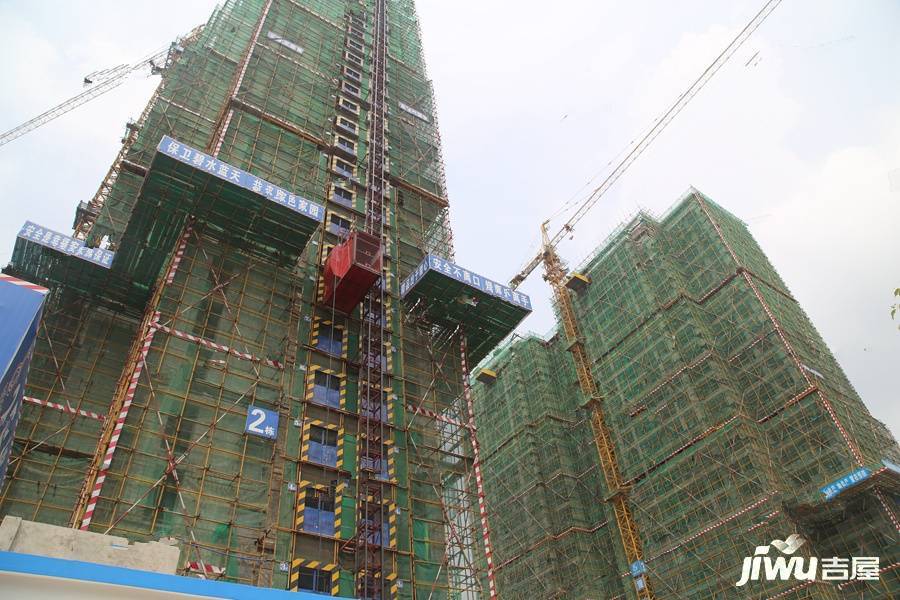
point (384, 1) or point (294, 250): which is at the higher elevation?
point (384, 1)

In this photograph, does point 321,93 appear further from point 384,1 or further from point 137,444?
point 137,444

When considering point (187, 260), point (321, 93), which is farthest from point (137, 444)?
point (321, 93)

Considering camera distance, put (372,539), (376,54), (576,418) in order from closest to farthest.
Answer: (372,539), (376,54), (576,418)

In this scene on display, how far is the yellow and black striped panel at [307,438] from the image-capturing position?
21406 mm

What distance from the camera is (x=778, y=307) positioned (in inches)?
1483

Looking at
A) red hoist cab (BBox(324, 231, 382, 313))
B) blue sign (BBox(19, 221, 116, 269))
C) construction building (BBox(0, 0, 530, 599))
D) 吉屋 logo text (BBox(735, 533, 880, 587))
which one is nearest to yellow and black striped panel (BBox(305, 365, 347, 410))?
construction building (BBox(0, 0, 530, 599))

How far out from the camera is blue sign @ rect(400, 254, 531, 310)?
2641 centimetres

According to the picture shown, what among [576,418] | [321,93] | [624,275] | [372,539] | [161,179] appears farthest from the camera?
[576,418]

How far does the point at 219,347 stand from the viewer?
71.9 ft

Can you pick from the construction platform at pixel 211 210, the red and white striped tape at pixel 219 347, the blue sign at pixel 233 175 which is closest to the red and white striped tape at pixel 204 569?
the red and white striped tape at pixel 219 347

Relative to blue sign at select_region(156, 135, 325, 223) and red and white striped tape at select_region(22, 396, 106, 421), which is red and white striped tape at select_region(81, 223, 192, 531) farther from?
red and white striped tape at select_region(22, 396, 106, 421)

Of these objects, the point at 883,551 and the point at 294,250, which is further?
the point at 883,551

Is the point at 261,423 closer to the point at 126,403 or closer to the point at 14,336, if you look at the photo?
the point at 126,403

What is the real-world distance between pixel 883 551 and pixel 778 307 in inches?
580
